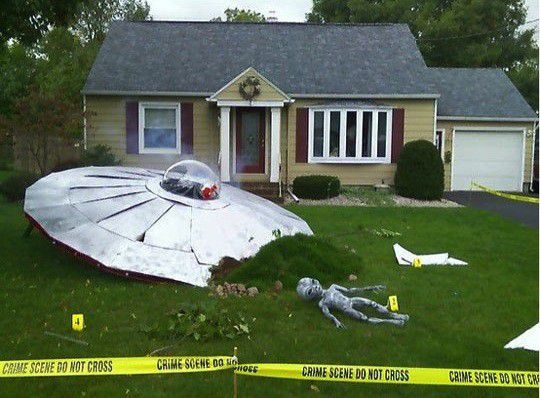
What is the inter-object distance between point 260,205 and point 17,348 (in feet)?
16.8

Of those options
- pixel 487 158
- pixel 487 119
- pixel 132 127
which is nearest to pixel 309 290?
pixel 132 127

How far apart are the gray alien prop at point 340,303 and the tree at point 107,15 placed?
31589 millimetres

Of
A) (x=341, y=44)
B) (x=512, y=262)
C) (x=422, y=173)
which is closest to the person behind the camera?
(x=512, y=262)

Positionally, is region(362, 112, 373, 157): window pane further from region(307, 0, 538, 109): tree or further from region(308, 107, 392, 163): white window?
region(307, 0, 538, 109): tree

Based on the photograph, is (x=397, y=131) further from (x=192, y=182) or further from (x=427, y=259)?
(x=192, y=182)

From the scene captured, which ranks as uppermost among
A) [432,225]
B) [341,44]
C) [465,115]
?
[341,44]

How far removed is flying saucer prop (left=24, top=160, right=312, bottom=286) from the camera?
7.15 metres

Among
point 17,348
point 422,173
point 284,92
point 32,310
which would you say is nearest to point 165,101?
point 284,92

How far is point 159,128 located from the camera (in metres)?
17.9

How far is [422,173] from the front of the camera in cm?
1706

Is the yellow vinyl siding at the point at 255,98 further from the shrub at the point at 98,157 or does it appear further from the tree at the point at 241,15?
the tree at the point at 241,15

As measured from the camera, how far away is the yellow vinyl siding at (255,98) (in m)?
16.7

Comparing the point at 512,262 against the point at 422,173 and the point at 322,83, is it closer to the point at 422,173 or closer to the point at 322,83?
the point at 422,173

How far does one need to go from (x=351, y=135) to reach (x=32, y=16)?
9833mm
